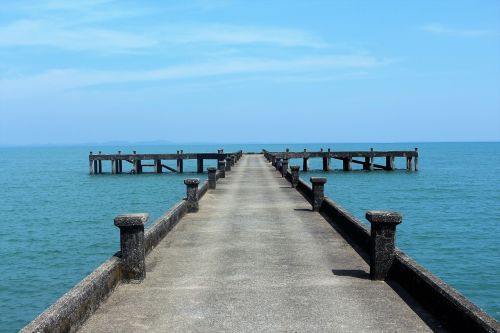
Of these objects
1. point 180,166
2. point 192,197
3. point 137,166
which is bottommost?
point 180,166

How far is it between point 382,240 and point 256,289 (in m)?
2.36

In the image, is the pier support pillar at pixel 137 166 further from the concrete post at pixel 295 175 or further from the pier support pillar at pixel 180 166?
the concrete post at pixel 295 175

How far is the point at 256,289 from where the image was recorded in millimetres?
9961

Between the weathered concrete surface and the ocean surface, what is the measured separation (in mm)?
6653

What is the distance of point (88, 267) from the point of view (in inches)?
910

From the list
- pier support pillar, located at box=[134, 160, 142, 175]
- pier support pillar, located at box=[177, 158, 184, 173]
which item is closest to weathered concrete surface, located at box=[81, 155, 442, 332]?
pier support pillar, located at box=[177, 158, 184, 173]

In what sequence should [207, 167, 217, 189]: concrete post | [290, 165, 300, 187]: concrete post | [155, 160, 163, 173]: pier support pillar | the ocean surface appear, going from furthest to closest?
[155, 160, 163, 173]: pier support pillar, [290, 165, 300, 187]: concrete post, [207, 167, 217, 189]: concrete post, the ocean surface

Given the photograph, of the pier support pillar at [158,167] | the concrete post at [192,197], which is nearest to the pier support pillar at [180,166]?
the pier support pillar at [158,167]

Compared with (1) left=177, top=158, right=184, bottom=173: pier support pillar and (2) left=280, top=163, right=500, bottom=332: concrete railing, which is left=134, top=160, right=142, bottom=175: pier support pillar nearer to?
(1) left=177, top=158, right=184, bottom=173: pier support pillar

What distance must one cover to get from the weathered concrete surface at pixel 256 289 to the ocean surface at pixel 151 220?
665 cm

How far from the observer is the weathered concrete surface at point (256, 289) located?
8.28 m

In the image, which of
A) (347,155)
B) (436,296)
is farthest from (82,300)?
(347,155)

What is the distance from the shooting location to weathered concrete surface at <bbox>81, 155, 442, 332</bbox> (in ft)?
27.2

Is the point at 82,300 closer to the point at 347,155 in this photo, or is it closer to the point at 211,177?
the point at 211,177
